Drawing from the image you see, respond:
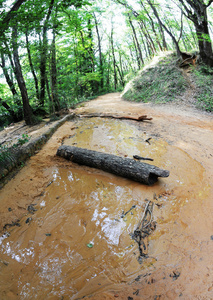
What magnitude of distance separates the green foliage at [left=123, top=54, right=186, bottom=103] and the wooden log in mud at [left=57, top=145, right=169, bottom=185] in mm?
9224

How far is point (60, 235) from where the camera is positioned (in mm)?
2732

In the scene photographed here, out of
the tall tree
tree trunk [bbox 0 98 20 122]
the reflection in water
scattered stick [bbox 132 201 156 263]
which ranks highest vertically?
the tall tree

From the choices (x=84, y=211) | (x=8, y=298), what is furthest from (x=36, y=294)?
(x=84, y=211)

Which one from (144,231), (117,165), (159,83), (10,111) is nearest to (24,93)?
(10,111)

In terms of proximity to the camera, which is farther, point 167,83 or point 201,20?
point 167,83

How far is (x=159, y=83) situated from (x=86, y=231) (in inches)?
529

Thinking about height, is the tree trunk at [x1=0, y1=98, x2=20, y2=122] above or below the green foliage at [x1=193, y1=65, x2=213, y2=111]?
above

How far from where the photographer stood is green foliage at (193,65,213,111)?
10438 millimetres

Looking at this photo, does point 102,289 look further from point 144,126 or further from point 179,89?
point 179,89

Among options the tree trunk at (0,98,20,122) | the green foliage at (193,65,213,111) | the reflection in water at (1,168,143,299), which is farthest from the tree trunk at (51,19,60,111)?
the green foliage at (193,65,213,111)

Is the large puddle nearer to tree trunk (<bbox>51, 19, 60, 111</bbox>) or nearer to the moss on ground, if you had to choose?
tree trunk (<bbox>51, 19, 60, 111</bbox>)

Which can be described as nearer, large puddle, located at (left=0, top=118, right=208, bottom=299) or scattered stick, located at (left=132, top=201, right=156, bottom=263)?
large puddle, located at (left=0, top=118, right=208, bottom=299)

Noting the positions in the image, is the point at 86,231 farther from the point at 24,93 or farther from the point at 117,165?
the point at 24,93

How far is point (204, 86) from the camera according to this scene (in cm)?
1158
